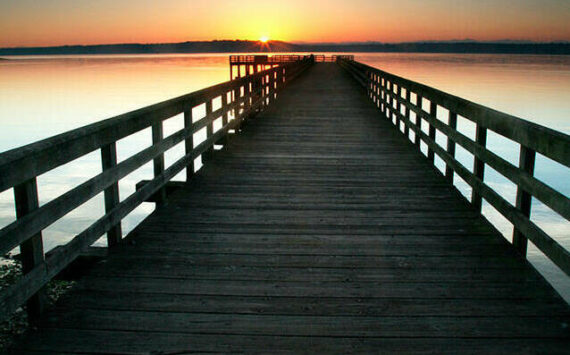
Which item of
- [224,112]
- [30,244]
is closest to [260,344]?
[30,244]

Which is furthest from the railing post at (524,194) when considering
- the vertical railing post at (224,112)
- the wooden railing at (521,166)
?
the vertical railing post at (224,112)

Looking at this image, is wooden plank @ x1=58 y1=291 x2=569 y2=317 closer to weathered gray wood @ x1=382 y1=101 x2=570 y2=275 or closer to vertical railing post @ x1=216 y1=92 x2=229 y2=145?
weathered gray wood @ x1=382 y1=101 x2=570 y2=275

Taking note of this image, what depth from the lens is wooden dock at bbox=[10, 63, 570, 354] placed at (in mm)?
2871

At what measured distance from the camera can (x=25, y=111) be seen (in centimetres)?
4134

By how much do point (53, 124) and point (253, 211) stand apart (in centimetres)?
3509

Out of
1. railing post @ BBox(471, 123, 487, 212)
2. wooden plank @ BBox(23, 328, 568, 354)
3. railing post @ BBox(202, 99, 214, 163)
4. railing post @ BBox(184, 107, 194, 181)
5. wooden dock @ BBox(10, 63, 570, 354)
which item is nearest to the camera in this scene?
wooden plank @ BBox(23, 328, 568, 354)

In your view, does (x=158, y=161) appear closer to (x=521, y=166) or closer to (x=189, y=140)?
(x=189, y=140)

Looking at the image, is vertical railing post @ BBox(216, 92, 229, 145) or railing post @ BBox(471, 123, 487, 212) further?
vertical railing post @ BBox(216, 92, 229, 145)

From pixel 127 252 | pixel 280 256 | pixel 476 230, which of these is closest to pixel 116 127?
pixel 127 252

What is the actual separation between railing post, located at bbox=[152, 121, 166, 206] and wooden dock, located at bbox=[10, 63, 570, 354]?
0.12 meters

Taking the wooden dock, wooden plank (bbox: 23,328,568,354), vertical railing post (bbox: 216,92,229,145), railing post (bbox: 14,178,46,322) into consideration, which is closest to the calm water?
vertical railing post (bbox: 216,92,229,145)

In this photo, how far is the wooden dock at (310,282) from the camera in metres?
2.87

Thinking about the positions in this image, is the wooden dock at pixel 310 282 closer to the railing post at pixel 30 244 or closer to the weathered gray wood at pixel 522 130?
the railing post at pixel 30 244

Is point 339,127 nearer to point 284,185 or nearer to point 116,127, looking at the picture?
point 284,185
